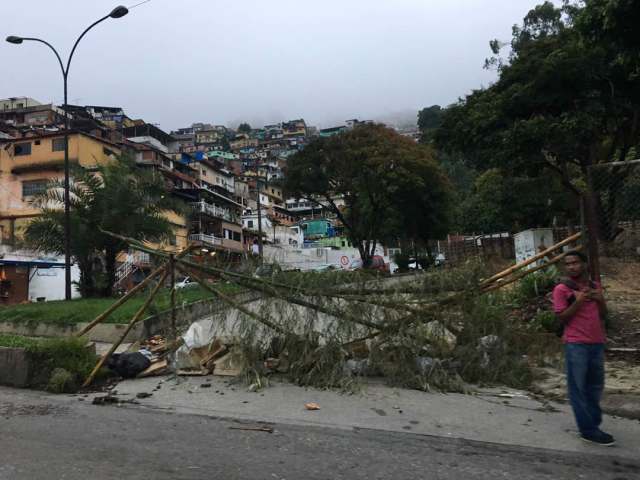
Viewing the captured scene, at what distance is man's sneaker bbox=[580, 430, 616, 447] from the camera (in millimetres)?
4297

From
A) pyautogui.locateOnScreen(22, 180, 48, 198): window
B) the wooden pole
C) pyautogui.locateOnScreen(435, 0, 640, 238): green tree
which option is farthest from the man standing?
pyautogui.locateOnScreen(22, 180, 48, 198): window

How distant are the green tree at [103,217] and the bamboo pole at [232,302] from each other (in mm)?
9537

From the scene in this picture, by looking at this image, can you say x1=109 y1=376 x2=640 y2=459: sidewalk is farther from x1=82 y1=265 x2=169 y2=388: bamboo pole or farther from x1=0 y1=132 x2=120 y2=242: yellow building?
x1=0 y1=132 x2=120 y2=242: yellow building

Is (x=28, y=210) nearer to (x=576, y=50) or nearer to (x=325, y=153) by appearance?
(x=325, y=153)

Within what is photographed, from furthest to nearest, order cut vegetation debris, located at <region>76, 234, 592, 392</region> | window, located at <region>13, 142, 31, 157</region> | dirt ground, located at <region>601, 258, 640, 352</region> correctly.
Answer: window, located at <region>13, 142, 31, 157</region> < dirt ground, located at <region>601, 258, 640, 352</region> < cut vegetation debris, located at <region>76, 234, 592, 392</region>

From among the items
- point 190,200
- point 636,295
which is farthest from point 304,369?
point 190,200

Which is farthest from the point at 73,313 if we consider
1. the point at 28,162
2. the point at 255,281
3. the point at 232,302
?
the point at 28,162

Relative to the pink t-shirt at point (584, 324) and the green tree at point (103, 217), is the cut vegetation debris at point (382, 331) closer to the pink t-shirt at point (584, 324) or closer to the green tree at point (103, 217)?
the pink t-shirt at point (584, 324)

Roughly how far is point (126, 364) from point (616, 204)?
7.79 metres

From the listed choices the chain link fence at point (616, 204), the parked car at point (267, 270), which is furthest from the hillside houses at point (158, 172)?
the chain link fence at point (616, 204)

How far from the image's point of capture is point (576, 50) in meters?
15.2

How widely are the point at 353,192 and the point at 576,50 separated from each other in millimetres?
18261

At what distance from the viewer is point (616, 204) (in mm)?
8508

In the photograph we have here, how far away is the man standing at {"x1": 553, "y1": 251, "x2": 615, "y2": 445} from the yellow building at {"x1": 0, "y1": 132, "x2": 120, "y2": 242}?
39346 mm
